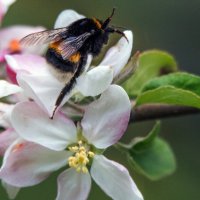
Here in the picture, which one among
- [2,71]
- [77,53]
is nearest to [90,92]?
[77,53]

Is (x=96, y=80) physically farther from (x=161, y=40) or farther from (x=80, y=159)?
(x=161, y=40)

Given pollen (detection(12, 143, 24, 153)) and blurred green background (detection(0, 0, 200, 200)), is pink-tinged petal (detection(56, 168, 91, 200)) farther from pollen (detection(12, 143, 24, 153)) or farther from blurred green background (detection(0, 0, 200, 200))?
blurred green background (detection(0, 0, 200, 200))

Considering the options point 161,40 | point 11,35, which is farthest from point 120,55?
point 161,40

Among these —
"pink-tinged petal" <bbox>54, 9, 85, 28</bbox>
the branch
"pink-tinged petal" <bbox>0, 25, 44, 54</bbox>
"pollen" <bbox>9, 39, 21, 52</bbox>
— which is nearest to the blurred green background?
"pink-tinged petal" <bbox>0, 25, 44, 54</bbox>

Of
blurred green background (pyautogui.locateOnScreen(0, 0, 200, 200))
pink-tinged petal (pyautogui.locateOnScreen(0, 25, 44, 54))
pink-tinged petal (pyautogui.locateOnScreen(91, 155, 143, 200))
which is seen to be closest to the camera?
pink-tinged petal (pyautogui.locateOnScreen(91, 155, 143, 200))

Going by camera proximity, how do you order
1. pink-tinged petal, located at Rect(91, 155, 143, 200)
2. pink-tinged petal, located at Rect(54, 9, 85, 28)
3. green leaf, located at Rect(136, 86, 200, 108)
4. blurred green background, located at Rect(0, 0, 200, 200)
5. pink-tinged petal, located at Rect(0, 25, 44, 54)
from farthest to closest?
1. blurred green background, located at Rect(0, 0, 200, 200)
2. pink-tinged petal, located at Rect(0, 25, 44, 54)
3. pink-tinged petal, located at Rect(54, 9, 85, 28)
4. green leaf, located at Rect(136, 86, 200, 108)
5. pink-tinged petal, located at Rect(91, 155, 143, 200)

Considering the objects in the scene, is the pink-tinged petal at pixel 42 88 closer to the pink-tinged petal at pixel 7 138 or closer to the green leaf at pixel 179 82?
the pink-tinged petal at pixel 7 138
